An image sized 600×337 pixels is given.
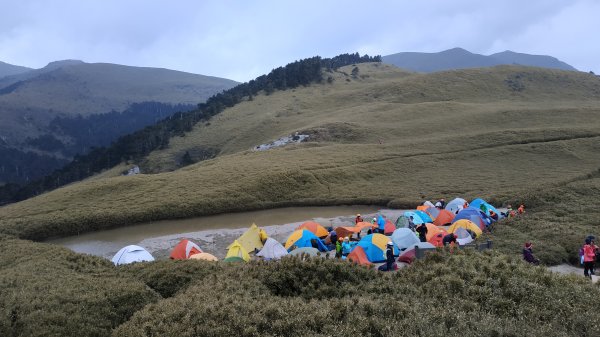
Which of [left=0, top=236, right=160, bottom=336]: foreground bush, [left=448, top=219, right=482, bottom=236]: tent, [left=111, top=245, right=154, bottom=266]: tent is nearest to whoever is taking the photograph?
[left=0, top=236, right=160, bottom=336]: foreground bush

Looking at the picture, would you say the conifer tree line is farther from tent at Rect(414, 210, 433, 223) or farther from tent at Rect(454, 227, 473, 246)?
tent at Rect(454, 227, 473, 246)

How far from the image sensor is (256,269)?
15.5 meters

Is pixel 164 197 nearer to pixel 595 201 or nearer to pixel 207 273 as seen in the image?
pixel 207 273

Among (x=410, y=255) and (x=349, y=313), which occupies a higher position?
(x=349, y=313)

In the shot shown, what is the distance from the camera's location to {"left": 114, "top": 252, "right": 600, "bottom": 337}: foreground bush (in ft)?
32.0

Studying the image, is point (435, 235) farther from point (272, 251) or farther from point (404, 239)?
point (272, 251)

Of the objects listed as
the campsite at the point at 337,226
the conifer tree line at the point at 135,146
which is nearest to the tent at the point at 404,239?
the campsite at the point at 337,226

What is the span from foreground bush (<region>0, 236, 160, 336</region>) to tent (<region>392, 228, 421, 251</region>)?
645 inches

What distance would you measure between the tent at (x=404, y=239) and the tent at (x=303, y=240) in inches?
198

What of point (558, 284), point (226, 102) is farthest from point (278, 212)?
point (226, 102)

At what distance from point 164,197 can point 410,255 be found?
33745 millimetres

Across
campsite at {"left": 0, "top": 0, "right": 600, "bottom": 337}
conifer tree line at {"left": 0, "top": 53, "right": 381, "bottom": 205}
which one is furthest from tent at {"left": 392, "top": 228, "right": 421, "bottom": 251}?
conifer tree line at {"left": 0, "top": 53, "right": 381, "bottom": 205}

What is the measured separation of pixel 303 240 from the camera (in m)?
29.7

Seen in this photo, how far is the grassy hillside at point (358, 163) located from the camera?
4753cm
